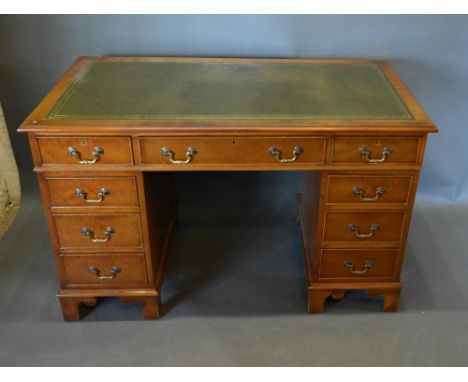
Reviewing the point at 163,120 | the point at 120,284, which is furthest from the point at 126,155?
the point at 120,284

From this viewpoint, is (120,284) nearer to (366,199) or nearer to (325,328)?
(325,328)

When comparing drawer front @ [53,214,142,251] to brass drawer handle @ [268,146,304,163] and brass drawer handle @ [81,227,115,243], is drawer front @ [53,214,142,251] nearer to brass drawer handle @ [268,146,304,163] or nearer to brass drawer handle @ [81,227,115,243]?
brass drawer handle @ [81,227,115,243]

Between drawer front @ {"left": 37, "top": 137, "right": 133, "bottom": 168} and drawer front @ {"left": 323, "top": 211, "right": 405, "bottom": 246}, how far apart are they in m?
0.71

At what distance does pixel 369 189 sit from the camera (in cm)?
163

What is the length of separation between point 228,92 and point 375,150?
21.4 inches

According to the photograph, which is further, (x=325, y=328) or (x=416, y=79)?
(x=416, y=79)

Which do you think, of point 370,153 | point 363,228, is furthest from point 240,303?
point 370,153

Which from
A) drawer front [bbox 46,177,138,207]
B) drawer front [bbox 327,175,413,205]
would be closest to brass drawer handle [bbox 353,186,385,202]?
drawer front [bbox 327,175,413,205]

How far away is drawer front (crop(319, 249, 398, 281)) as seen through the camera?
1.77 m

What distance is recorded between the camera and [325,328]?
182 centimetres

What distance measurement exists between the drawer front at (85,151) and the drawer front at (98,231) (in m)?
0.21

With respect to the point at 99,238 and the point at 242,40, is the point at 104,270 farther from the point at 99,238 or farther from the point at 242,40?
the point at 242,40
